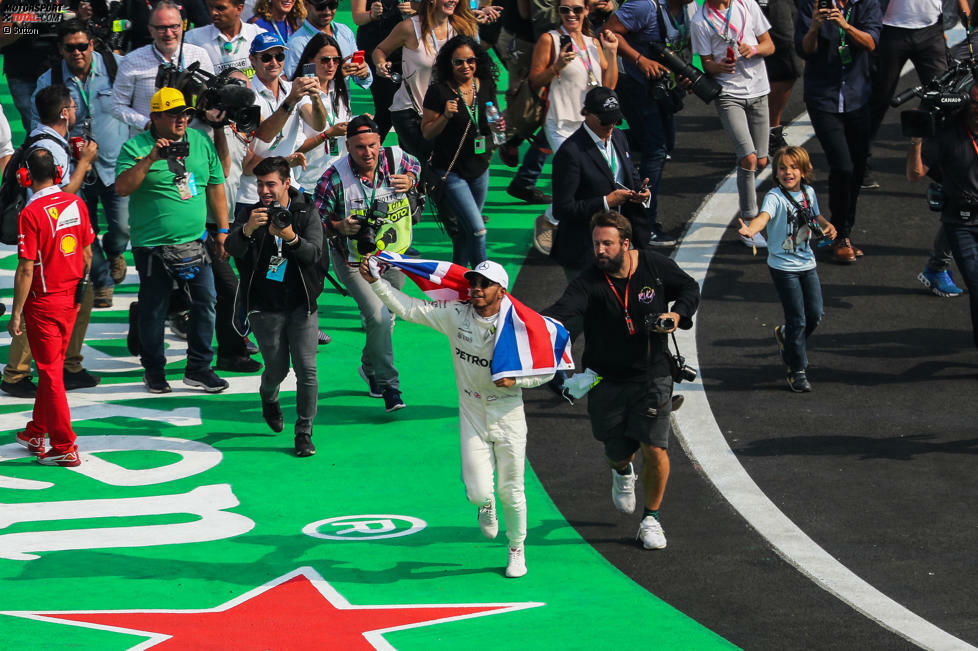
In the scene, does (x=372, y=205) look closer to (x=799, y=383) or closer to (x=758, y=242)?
(x=799, y=383)

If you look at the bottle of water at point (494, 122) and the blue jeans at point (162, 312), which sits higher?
the bottle of water at point (494, 122)

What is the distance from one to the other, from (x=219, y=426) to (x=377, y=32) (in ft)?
20.1

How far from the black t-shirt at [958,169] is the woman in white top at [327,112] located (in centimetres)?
487

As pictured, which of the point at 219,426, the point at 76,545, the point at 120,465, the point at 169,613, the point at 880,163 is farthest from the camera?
the point at 880,163

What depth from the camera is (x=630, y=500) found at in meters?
9.54

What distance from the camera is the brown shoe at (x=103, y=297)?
1408 cm

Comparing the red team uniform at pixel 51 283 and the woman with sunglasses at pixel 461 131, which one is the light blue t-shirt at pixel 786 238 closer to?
the woman with sunglasses at pixel 461 131

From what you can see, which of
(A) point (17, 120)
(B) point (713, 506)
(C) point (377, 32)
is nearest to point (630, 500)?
(B) point (713, 506)

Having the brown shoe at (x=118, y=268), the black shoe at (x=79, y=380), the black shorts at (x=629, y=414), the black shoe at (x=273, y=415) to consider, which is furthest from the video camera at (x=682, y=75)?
the black shoe at (x=79, y=380)

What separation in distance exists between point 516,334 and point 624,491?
1459mm

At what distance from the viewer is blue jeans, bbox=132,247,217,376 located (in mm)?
11883

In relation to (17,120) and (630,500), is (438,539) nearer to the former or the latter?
(630,500)

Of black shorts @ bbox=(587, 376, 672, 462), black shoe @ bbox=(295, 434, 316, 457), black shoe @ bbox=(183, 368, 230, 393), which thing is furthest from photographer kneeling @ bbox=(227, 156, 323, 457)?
black shorts @ bbox=(587, 376, 672, 462)

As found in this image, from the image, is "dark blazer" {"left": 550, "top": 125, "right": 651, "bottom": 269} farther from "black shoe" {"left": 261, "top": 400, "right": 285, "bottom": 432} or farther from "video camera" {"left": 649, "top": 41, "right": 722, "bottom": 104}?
"video camera" {"left": 649, "top": 41, "right": 722, "bottom": 104}
